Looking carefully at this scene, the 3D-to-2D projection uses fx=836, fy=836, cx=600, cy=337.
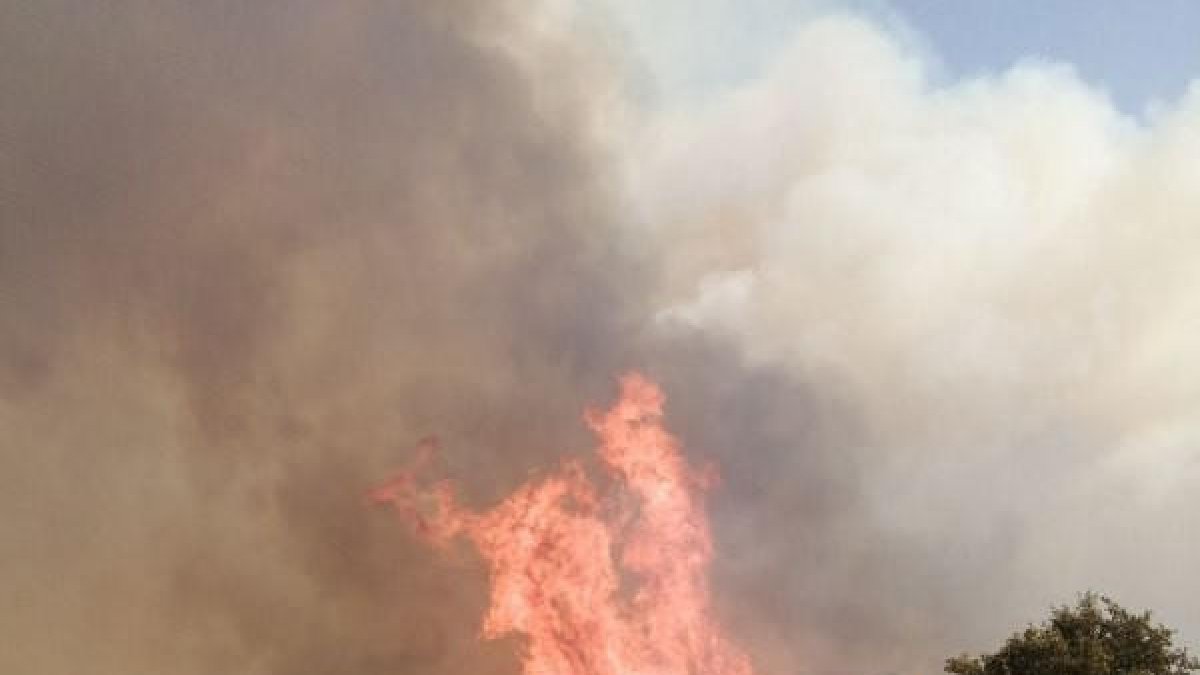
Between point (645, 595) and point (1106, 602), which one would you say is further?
point (645, 595)

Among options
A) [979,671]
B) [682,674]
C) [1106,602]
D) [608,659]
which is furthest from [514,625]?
[1106,602]

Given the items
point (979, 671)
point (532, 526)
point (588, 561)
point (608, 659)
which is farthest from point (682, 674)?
point (979, 671)

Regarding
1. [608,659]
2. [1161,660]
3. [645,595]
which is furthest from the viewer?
[645,595]

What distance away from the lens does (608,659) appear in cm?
6819

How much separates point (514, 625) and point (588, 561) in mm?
8561

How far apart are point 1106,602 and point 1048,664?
6.04 m

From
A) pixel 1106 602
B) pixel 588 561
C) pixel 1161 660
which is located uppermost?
pixel 588 561

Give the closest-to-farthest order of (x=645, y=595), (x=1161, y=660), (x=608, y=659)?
(x=1161, y=660)
(x=608, y=659)
(x=645, y=595)

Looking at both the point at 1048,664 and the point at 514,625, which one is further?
the point at 514,625

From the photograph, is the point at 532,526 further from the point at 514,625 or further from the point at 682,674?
the point at 682,674

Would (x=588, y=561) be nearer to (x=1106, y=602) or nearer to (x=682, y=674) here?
(x=682, y=674)

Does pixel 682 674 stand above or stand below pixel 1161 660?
above

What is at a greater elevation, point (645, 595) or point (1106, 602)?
point (645, 595)

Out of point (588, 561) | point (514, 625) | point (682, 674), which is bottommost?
point (682, 674)
